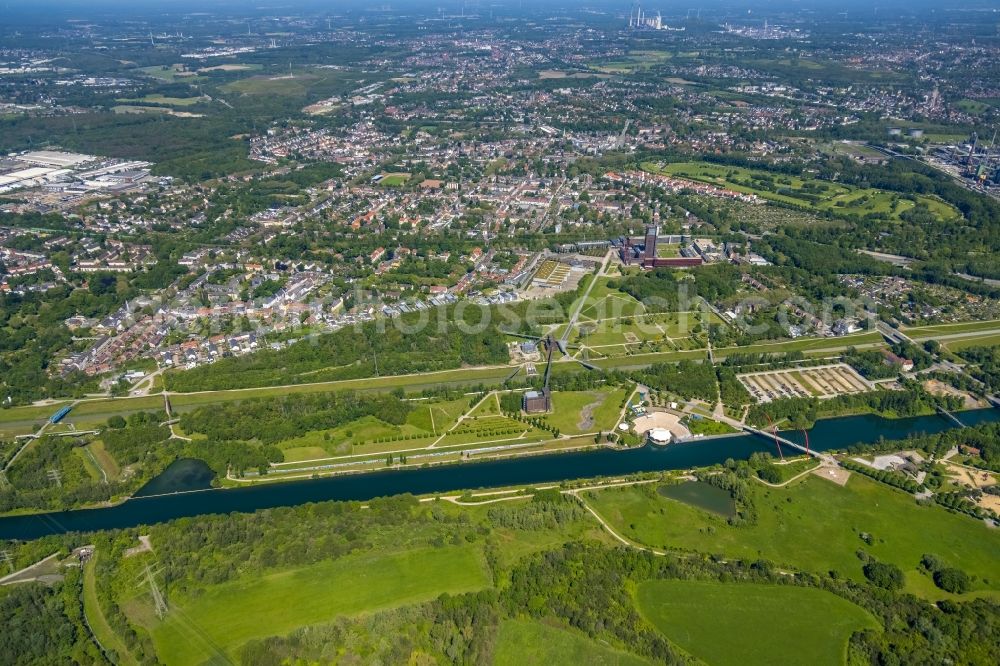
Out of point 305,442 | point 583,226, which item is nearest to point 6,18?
point 583,226

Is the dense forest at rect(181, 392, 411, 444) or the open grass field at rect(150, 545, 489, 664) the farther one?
the dense forest at rect(181, 392, 411, 444)

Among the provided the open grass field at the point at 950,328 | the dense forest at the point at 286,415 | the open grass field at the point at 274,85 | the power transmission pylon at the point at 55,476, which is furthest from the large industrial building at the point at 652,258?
the open grass field at the point at 274,85

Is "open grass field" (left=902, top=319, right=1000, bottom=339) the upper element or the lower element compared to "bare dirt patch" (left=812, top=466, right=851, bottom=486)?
upper

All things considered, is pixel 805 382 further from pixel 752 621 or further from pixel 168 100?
pixel 168 100

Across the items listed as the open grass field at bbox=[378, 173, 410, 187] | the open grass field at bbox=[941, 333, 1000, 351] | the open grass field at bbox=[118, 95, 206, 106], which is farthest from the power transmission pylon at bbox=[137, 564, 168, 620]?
the open grass field at bbox=[118, 95, 206, 106]

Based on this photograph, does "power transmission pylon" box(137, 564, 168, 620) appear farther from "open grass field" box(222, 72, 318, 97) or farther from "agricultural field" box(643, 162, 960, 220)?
"open grass field" box(222, 72, 318, 97)

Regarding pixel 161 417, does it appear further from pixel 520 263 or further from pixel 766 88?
pixel 766 88
